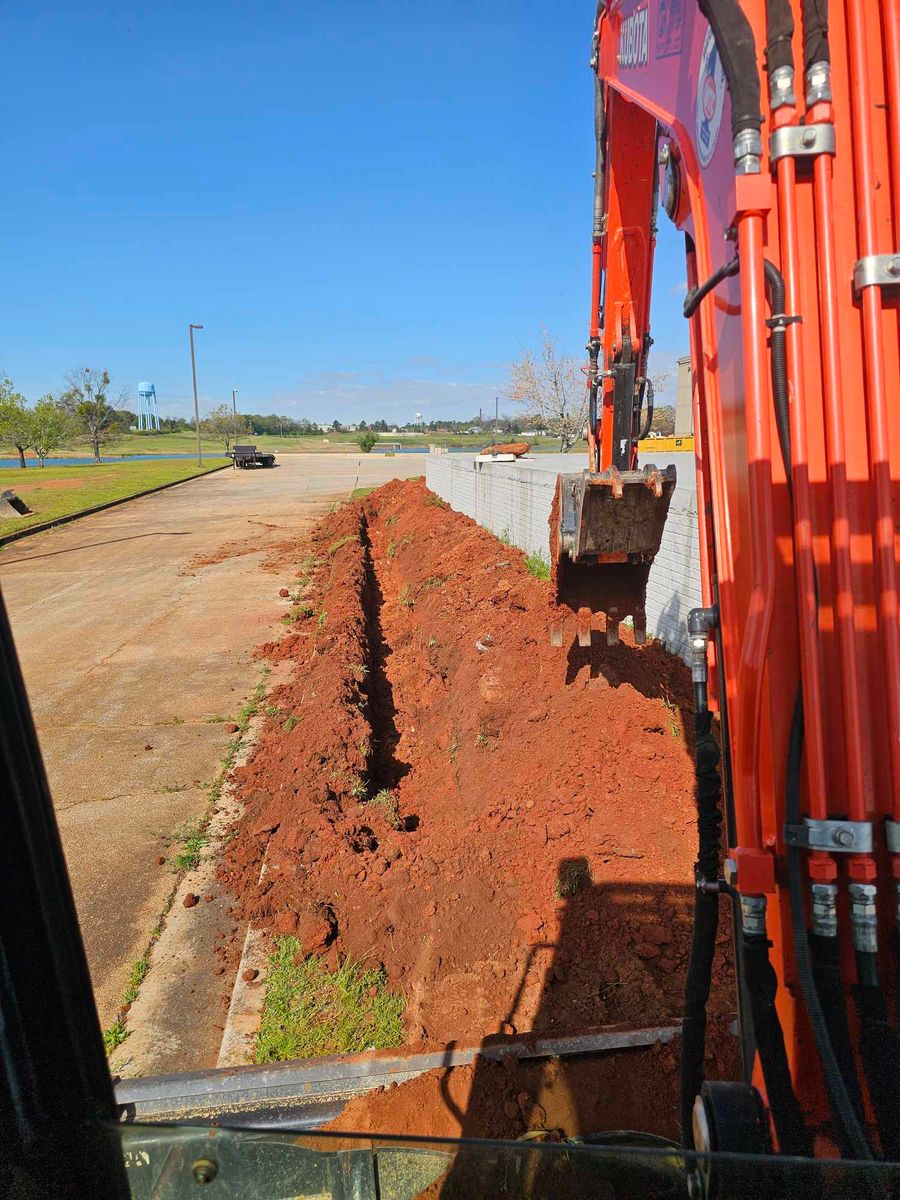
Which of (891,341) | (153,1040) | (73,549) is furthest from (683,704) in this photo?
(73,549)

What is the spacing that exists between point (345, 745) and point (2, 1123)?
17.1ft

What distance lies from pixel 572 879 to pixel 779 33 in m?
3.79

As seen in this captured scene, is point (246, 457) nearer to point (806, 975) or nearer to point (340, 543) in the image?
point (340, 543)

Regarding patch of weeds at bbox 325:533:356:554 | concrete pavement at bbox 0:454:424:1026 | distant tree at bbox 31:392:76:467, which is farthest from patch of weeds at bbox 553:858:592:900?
distant tree at bbox 31:392:76:467

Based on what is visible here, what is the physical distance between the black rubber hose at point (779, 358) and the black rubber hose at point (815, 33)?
1.51ft

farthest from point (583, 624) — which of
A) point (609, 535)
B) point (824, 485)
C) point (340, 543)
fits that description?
point (340, 543)

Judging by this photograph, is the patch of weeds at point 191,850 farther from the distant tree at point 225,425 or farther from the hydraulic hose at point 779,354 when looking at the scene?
the distant tree at point 225,425

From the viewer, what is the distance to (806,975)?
181 centimetres

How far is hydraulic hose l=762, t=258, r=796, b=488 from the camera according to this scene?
185cm

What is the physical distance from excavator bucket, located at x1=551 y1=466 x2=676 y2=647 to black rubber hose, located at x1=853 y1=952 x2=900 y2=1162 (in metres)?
2.43

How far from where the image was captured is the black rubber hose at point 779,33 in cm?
188

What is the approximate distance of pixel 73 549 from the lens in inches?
734

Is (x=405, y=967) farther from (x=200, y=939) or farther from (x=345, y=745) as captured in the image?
(x=345, y=745)

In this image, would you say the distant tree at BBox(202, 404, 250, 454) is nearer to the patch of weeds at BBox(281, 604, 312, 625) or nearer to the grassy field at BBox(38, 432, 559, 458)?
the grassy field at BBox(38, 432, 559, 458)
